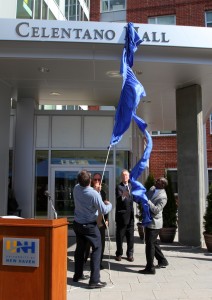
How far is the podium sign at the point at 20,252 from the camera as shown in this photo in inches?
178

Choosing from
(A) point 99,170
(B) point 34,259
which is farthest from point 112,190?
(B) point 34,259

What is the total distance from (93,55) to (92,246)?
180 inches

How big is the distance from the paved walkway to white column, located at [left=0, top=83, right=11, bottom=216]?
2.97 metres

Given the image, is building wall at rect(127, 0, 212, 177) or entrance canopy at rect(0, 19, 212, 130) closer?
entrance canopy at rect(0, 19, 212, 130)

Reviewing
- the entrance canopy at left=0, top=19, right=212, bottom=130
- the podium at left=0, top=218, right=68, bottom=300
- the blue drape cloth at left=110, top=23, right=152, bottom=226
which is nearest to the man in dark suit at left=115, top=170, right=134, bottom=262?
the blue drape cloth at left=110, top=23, right=152, bottom=226

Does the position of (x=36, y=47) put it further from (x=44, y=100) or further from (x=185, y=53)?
(x=44, y=100)

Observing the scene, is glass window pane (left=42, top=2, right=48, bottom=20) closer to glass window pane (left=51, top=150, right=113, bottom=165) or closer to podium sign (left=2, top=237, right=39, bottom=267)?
glass window pane (left=51, top=150, right=113, bottom=165)

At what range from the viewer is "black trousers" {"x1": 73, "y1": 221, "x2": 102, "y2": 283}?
6.21 m

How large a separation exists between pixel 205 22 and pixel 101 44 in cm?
1809

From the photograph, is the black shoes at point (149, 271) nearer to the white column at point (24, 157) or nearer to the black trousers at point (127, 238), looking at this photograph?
the black trousers at point (127, 238)

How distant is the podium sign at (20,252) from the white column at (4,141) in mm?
6527

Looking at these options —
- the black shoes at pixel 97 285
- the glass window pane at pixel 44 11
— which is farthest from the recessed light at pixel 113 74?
the black shoes at pixel 97 285

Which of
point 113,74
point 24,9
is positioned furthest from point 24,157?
point 24,9

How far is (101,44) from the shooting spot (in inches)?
344
